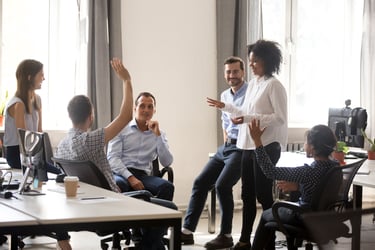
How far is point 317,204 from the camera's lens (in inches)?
141

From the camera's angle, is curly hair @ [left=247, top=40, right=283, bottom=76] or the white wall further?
the white wall

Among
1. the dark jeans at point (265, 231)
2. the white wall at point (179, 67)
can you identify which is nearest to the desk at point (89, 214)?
the dark jeans at point (265, 231)

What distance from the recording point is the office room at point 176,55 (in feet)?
20.3

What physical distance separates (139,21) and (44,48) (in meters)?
0.94

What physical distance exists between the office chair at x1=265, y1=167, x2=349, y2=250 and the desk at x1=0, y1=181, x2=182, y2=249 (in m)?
0.95

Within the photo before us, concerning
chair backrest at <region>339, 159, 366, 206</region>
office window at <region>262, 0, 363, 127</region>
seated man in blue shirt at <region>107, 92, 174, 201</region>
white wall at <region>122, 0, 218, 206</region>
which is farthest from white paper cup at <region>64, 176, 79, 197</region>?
office window at <region>262, 0, 363, 127</region>

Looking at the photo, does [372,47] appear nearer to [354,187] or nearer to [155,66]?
[155,66]

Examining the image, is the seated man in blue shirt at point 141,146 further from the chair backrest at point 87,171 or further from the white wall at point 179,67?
the white wall at point 179,67

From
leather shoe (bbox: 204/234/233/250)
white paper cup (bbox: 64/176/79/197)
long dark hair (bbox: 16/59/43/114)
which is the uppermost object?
long dark hair (bbox: 16/59/43/114)

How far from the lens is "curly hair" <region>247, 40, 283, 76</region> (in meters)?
4.49

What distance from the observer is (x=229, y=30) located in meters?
6.59

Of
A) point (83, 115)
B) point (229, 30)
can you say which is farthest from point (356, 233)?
point (229, 30)

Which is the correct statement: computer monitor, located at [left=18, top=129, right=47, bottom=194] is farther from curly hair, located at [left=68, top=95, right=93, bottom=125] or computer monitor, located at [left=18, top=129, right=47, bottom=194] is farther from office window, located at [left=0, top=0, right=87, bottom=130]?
office window, located at [left=0, top=0, right=87, bottom=130]

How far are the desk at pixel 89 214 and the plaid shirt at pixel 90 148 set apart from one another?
0.59 metres
